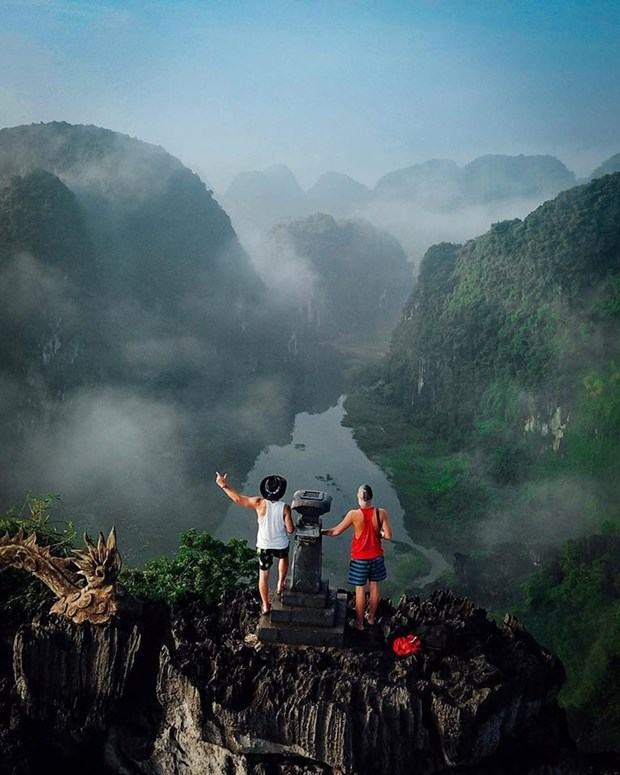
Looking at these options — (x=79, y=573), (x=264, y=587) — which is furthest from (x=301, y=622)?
(x=79, y=573)

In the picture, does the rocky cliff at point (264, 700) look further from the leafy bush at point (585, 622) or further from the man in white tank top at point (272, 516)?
the leafy bush at point (585, 622)

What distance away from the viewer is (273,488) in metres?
10.4

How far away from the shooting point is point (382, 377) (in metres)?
82.0

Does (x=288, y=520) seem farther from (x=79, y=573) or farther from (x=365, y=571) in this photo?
(x=79, y=573)

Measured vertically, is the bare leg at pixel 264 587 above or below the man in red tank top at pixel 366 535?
below

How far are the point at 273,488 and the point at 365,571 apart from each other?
202cm

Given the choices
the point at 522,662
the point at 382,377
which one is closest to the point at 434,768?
the point at 522,662

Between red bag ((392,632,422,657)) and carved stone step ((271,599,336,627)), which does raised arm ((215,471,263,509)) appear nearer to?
carved stone step ((271,599,336,627))

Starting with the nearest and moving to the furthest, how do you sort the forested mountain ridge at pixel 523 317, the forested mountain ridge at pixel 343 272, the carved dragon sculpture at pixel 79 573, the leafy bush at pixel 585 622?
the carved dragon sculpture at pixel 79 573, the leafy bush at pixel 585 622, the forested mountain ridge at pixel 523 317, the forested mountain ridge at pixel 343 272

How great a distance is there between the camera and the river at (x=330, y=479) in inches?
1515

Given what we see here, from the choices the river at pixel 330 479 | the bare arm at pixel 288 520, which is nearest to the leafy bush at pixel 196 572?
the bare arm at pixel 288 520

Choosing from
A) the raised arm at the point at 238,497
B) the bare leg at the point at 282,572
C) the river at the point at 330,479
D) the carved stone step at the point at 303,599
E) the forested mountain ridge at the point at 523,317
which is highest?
the forested mountain ridge at the point at 523,317

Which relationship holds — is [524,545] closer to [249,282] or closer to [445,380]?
[445,380]

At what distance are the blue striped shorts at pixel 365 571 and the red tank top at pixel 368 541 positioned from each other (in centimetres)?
9
